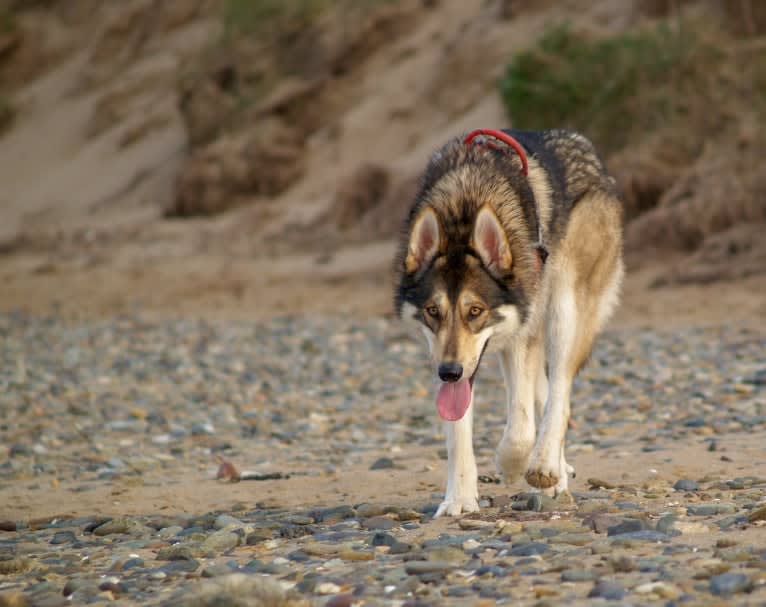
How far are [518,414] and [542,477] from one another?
47 cm

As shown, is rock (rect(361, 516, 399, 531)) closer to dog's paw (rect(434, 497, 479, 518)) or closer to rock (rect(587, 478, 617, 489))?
dog's paw (rect(434, 497, 479, 518))

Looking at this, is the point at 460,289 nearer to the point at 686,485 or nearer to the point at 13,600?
the point at 686,485

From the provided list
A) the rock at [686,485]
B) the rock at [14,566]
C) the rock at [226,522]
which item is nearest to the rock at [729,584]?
the rock at [686,485]

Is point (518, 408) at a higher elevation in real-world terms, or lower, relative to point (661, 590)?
higher

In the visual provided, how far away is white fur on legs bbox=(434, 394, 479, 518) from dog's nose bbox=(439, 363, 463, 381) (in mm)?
401

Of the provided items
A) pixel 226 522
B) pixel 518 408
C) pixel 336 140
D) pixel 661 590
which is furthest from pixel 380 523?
pixel 336 140

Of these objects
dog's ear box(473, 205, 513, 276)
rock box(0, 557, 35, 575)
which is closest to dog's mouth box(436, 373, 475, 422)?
dog's ear box(473, 205, 513, 276)

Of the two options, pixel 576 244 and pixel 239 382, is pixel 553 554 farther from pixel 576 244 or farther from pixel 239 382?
pixel 239 382

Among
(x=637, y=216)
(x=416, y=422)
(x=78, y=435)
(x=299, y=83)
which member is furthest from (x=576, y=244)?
(x=299, y=83)

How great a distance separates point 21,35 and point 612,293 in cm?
3663

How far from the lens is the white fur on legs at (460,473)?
5.63 meters

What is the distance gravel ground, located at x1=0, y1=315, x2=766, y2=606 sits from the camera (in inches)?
168

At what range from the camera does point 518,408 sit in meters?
5.99

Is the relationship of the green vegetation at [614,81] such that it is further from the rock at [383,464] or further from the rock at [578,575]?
the rock at [578,575]
